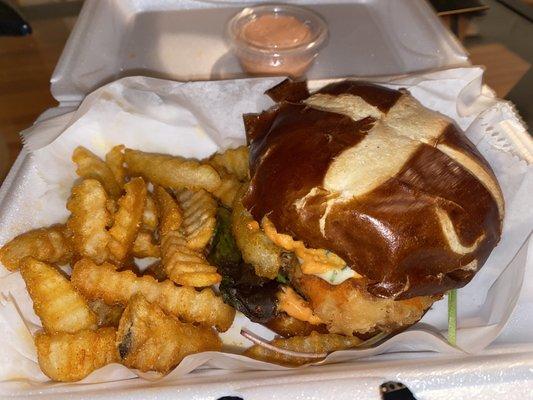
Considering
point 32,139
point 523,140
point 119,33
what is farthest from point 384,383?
point 119,33

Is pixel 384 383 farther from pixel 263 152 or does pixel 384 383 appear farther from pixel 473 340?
pixel 263 152

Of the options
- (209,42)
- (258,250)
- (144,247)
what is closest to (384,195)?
(258,250)

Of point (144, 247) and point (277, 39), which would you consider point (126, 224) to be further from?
point (277, 39)

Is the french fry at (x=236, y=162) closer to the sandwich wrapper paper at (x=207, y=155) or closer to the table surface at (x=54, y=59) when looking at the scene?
the sandwich wrapper paper at (x=207, y=155)

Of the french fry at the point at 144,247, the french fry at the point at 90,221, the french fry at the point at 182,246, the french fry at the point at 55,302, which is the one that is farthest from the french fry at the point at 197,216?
the french fry at the point at 55,302

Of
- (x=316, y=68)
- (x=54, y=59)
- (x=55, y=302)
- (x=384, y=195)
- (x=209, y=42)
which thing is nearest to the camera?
(x=384, y=195)

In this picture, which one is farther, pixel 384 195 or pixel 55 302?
pixel 55 302

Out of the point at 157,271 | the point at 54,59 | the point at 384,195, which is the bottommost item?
the point at 54,59
